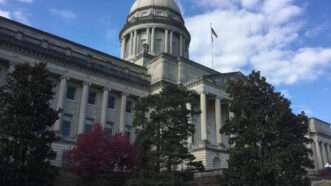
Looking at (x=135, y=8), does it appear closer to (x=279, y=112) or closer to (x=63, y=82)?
(x=63, y=82)

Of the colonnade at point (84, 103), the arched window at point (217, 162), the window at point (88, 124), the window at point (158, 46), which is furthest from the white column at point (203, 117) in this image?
the window at point (158, 46)

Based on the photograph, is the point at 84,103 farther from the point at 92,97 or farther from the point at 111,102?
the point at 111,102

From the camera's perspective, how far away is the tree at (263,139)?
21.6 m

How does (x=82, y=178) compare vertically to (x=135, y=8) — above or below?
below

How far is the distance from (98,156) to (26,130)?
9754 mm

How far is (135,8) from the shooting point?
7750 centimetres

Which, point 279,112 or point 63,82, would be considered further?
point 63,82

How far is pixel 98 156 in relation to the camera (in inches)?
1155

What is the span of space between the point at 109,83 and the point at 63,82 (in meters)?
6.64

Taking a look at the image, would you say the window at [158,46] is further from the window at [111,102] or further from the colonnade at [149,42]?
the window at [111,102]

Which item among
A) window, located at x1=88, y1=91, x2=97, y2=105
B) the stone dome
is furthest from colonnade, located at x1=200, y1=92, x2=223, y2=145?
the stone dome

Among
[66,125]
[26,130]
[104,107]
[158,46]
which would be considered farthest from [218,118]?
[26,130]

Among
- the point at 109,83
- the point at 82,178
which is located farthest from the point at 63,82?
the point at 82,178

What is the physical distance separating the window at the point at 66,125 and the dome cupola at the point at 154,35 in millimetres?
25586
